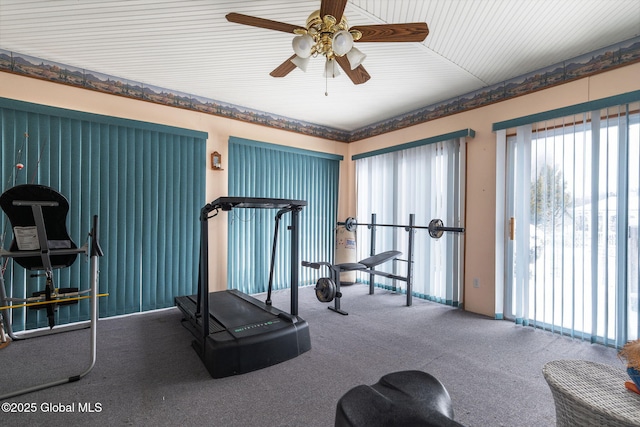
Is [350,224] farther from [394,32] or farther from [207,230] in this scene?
[394,32]

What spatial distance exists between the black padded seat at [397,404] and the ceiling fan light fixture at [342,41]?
6.36 feet

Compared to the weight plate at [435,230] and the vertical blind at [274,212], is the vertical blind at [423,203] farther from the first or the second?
the vertical blind at [274,212]

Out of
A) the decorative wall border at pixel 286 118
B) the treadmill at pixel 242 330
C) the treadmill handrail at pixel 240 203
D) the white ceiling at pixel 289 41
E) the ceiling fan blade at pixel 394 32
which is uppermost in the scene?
the white ceiling at pixel 289 41

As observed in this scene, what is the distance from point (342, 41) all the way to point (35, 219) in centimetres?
238

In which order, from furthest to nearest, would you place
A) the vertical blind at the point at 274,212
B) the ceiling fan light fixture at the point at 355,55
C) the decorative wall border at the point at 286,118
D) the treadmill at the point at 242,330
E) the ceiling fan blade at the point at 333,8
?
the vertical blind at the point at 274,212
the decorative wall border at the point at 286,118
the treadmill at the point at 242,330
the ceiling fan light fixture at the point at 355,55
the ceiling fan blade at the point at 333,8

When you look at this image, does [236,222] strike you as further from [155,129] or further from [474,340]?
[474,340]

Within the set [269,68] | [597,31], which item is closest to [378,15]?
[269,68]

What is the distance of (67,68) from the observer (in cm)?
331

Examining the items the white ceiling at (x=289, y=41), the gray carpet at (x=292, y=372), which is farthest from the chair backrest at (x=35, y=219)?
the white ceiling at (x=289, y=41)

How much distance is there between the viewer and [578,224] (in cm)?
297

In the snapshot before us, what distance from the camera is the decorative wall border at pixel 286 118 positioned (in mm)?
2895

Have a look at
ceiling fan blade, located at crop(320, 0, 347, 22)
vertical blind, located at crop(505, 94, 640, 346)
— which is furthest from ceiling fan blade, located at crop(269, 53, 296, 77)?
vertical blind, located at crop(505, 94, 640, 346)

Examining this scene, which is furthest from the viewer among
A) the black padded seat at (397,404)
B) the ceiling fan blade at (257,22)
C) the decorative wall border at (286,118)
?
the decorative wall border at (286,118)

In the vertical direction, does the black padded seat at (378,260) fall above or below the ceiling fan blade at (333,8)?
below
